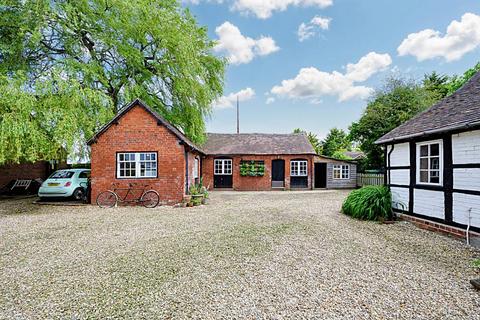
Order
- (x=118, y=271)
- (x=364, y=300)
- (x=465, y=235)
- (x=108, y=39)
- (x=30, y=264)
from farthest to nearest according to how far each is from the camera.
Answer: (x=108, y=39) → (x=465, y=235) → (x=30, y=264) → (x=118, y=271) → (x=364, y=300)

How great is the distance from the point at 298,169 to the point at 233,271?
15699 millimetres

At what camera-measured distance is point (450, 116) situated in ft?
21.9

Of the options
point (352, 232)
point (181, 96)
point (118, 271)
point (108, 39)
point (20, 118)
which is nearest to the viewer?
point (118, 271)

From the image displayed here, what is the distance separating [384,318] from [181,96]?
13069mm

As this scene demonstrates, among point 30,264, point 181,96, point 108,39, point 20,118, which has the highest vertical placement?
point 108,39

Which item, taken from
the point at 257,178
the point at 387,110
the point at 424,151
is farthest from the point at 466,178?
the point at 387,110

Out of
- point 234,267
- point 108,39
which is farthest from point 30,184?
point 234,267

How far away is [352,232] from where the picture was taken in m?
6.58

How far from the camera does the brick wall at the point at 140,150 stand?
10.8m

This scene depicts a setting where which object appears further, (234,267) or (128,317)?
(234,267)

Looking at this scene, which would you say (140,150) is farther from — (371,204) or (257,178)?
(257,178)

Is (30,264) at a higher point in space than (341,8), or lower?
lower

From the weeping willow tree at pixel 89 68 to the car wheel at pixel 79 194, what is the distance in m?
2.27

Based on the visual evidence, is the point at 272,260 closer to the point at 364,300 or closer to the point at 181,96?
the point at 364,300
